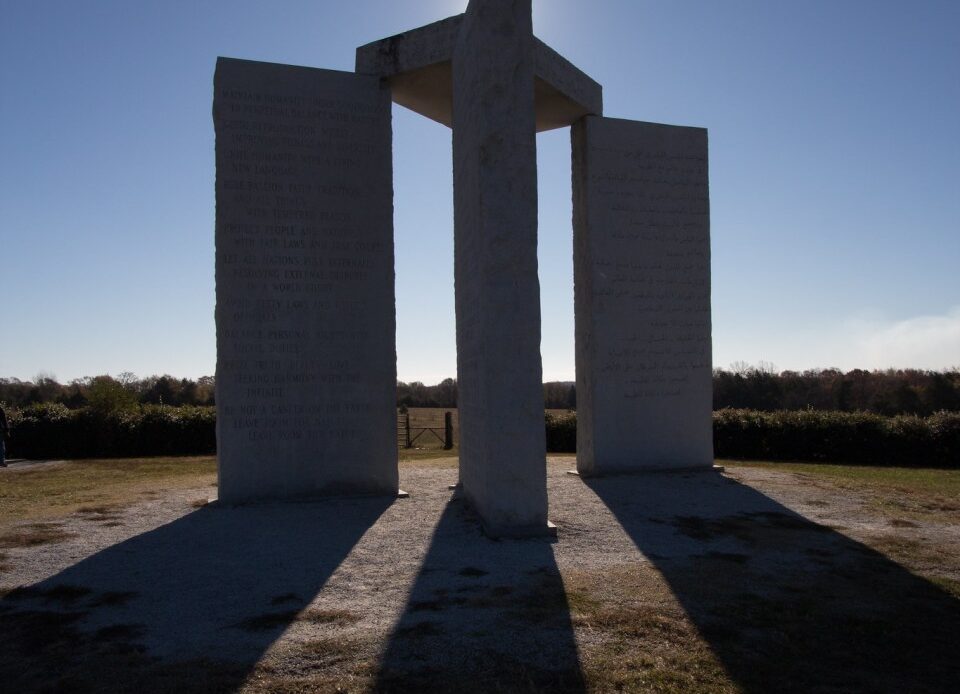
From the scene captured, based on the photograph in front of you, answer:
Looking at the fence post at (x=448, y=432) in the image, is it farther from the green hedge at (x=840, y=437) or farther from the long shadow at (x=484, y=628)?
the long shadow at (x=484, y=628)

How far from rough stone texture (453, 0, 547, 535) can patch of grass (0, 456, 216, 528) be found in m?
5.09

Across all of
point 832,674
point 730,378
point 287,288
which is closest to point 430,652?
point 832,674

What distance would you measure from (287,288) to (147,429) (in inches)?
421

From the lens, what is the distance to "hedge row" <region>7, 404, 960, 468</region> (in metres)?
14.9

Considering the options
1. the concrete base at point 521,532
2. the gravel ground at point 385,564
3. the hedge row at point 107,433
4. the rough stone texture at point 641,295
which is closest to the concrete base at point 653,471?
the rough stone texture at point 641,295

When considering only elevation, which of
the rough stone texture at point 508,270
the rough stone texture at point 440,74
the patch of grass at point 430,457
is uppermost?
the rough stone texture at point 440,74

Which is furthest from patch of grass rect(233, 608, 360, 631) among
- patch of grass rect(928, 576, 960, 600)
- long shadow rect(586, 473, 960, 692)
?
patch of grass rect(928, 576, 960, 600)

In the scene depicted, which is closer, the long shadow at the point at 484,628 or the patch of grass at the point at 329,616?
the long shadow at the point at 484,628

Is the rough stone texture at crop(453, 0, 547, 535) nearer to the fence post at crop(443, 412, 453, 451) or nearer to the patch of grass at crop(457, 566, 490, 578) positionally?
the patch of grass at crop(457, 566, 490, 578)

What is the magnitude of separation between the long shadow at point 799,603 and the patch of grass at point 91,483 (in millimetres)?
6723

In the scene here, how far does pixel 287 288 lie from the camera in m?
8.93

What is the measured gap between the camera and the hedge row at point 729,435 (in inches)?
585

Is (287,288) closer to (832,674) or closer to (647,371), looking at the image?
(647,371)

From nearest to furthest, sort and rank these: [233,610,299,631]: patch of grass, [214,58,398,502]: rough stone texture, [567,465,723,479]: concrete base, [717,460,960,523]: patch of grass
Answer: [233,610,299,631]: patch of grass, [717,460,960,523]: patch of grass, [214,58,398,502]: rough stone texture, [567,465,723,479]: concrete base
